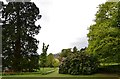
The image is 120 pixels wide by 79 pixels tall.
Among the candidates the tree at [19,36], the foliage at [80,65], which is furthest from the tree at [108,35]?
the tree at [19,36]

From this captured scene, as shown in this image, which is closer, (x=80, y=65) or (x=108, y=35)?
(x=108, y=35)

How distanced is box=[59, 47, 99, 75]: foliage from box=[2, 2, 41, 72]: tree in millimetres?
8098

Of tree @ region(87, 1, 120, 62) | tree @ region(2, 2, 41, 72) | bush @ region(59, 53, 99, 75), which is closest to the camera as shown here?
tree @ region(87, 1, 120, 62)

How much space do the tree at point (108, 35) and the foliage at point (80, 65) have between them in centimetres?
84

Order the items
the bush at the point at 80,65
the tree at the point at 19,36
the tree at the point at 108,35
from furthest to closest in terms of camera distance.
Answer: the tree at the point at 19,36, the bush at the point at 80,65, the tree at the point at 108,35

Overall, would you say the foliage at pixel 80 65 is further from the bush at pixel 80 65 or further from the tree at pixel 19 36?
the tree at pixel 19 36

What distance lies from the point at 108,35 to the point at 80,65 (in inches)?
157

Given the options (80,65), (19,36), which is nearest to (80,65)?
(80,65)

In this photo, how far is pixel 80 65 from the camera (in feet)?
85.0

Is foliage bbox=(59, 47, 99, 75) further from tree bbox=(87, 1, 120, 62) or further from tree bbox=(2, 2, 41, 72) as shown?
tree bbox=(2, 2, 41, 72)

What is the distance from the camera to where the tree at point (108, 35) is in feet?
80.6

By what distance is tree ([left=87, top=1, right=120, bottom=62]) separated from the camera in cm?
2456

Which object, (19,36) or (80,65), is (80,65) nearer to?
(80,65)

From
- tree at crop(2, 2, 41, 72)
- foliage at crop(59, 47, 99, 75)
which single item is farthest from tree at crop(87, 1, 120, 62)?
tree at crop(2, 2, 41, 72)
